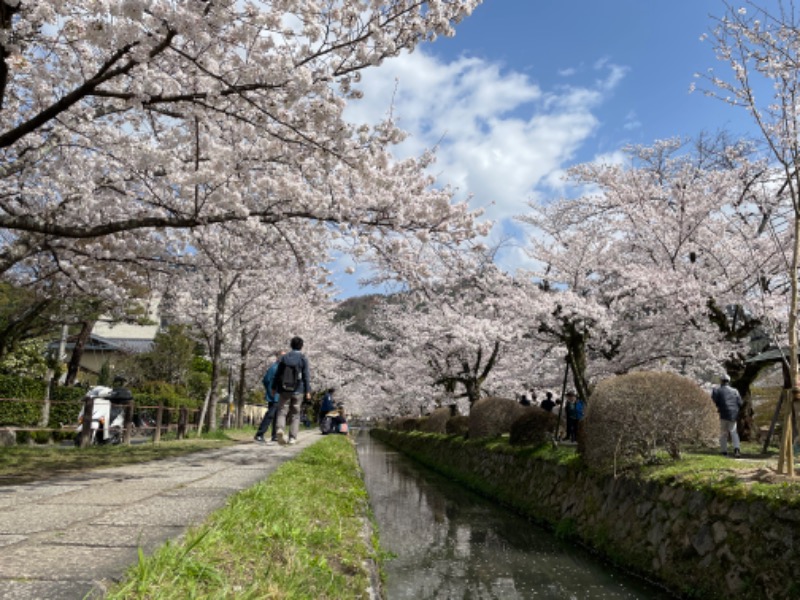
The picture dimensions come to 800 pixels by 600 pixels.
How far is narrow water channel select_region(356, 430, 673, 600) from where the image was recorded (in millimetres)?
5953

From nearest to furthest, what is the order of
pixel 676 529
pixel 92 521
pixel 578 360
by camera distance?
pixel 92 521, pixel 676 529, pixel 578 360

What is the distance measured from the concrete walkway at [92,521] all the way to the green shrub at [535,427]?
7.56 meters

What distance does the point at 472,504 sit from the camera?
1207cm

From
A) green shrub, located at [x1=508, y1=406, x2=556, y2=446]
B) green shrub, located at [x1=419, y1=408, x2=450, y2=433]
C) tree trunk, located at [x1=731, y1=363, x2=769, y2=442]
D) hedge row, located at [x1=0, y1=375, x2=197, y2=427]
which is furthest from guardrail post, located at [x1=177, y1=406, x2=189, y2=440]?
tree trunk, located at [x1=731, y1=363, x2=769, y2=442]

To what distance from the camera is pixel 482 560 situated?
714 centimetres

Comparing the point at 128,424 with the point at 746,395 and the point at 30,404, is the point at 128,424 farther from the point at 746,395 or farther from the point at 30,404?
the point at 746,395

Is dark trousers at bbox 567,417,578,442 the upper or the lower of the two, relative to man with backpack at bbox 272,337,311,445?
lower

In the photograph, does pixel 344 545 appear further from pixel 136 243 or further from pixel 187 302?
pixel 187 302

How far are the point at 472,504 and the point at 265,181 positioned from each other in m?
8.51

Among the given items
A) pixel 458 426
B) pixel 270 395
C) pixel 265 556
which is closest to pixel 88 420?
pixel 270 395

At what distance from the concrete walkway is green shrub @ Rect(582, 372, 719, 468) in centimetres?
495

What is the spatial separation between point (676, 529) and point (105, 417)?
34.0ft

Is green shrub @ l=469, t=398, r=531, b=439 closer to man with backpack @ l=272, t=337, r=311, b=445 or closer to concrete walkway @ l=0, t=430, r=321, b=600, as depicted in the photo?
man with backpack @ l=272, t=337, r=311, b=445

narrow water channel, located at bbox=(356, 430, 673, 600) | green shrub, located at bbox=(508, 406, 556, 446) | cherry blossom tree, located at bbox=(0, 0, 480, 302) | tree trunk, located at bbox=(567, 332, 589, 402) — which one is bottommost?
narrow water channel, located at bbox=(356, 430, 673, 600)
